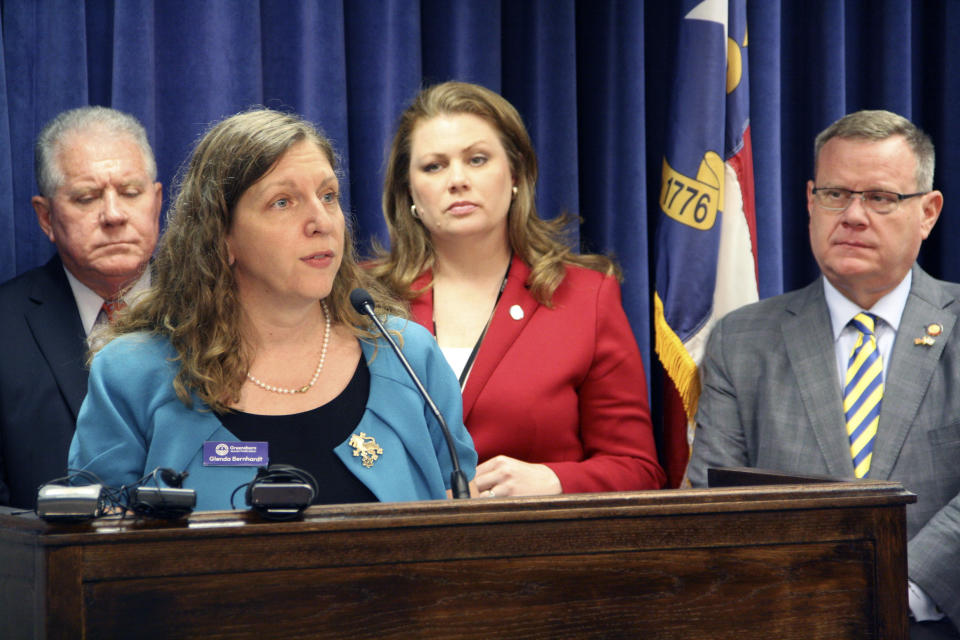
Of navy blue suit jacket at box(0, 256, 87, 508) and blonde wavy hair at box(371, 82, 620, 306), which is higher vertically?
blonde wavy hair at box(371, 82, 620, 306)

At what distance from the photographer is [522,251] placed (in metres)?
2.97

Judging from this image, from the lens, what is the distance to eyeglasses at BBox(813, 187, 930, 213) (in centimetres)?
295

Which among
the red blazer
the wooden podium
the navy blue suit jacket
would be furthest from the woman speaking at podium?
the navy blue suit jacket

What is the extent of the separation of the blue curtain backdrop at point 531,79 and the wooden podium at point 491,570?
190cm

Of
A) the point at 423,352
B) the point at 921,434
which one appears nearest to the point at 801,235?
the point at 921,434

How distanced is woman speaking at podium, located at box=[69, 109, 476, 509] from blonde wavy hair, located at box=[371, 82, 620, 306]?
786mm

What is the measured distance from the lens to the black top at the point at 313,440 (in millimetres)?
1855

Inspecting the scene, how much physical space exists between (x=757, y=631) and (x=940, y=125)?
316 centimetres

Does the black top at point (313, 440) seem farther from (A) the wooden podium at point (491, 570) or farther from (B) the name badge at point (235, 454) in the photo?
(A) the wooden podium at point (491, 570)

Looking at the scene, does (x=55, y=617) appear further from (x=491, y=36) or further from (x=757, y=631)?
(x=491, y=36)

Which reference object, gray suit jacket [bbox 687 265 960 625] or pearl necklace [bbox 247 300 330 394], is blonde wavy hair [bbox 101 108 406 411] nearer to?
pearl necklace [bbox 247 300 330 394]

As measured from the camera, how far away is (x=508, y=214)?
9.84 ft

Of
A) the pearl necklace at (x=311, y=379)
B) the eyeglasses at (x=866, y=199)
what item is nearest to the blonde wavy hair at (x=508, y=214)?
the eyeglasses at (x=866, y=199)

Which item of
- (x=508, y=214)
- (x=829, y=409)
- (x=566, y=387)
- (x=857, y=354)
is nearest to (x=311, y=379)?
(x=566, y=387)
